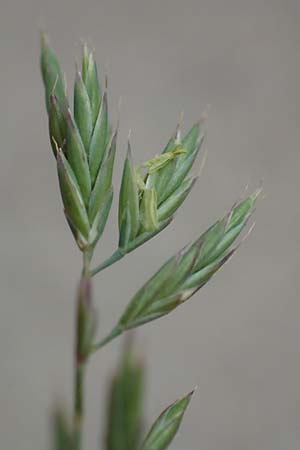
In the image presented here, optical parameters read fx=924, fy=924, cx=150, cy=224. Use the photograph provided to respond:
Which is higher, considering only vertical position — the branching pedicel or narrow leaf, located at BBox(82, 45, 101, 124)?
narrow leaf, located at BBox(82, 45, 101, 124)

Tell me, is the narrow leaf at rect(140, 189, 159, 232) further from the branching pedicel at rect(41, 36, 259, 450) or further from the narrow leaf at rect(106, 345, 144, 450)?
the narrow leaf at rect(106, 345, 144, 450)

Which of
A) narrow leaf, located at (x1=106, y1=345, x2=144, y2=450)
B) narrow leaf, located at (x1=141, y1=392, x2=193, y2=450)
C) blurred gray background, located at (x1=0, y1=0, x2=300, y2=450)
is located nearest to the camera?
narrow leaf, located at (x1=106, y1=345, x2=144, y2=450)

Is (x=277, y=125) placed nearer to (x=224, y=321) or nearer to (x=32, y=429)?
(x=224, y=321)

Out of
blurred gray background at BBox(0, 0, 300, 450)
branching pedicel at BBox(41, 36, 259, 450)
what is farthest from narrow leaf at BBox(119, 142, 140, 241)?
blurred gray background at BBox(0, 0, 300, 450)

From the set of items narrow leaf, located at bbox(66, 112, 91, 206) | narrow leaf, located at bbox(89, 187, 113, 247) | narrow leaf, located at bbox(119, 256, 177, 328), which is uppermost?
narrow leaf, located at bbox(66, 112, 91, 206)

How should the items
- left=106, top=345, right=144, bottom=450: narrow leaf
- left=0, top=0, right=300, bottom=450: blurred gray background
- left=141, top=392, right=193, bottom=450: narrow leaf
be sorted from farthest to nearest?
left=0, top=0, right=300, bottom=450: blurred gray background
left=141, top=392, right=193, bottom=450: narrow leaf
left=106, top=345, right=144, bottom=450: narrow leaf

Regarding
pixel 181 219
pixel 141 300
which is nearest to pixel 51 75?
pixel 141 300

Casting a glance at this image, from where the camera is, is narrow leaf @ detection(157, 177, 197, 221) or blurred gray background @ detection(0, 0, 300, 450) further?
blurred gray background @ detection(0, 0, 300, 450)

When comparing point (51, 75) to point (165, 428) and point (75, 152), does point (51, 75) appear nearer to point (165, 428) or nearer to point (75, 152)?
point (75, 152)
